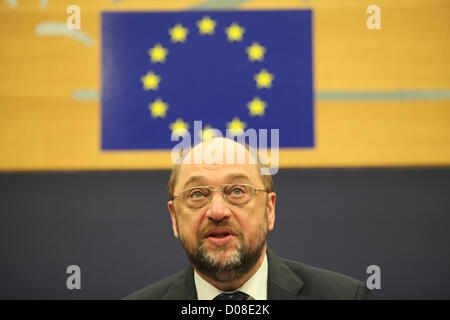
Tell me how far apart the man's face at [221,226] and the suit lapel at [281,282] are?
8 centimetres

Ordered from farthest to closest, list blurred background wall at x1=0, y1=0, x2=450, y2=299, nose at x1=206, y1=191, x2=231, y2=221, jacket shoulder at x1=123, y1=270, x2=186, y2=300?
blurred background wall at x1=0, y1=0, x2=450, y2=299
jacket shoulder at x1=123, y1=270, x2=186, y2=300
nose at x1=206, y1=191, x2=231, y2=221

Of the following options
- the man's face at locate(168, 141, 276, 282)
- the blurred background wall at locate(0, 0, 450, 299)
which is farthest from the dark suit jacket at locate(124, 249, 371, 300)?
the blurred background wall at locate(0, 0, 450, 299)

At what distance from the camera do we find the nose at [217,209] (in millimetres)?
1320

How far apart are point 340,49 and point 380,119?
17.9 inches

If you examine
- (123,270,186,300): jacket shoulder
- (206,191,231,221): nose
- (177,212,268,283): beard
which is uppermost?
(206,191,231,221): nose

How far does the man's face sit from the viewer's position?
4.35 ft

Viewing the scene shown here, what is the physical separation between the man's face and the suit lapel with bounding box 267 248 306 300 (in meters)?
0.08

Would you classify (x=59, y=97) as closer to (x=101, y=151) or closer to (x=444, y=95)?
(x=101, y=151)

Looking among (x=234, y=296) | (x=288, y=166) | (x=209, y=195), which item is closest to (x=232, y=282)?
(x=234, y=296)

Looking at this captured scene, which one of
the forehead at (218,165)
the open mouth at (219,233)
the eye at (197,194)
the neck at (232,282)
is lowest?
the neck at (232,282)

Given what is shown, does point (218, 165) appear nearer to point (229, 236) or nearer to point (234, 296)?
point (229, 236)

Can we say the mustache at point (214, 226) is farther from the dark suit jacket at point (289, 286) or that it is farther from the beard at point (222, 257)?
the dark suit jacket at point (289, 286)

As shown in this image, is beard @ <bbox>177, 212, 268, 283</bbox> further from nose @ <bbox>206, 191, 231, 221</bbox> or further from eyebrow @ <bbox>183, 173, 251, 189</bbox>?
eyebrow @ <bbox>183, 173, 251, 189</bbox>

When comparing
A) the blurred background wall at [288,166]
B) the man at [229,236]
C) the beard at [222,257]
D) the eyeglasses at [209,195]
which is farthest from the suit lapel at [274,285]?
the blurred background wall at [288,166]
